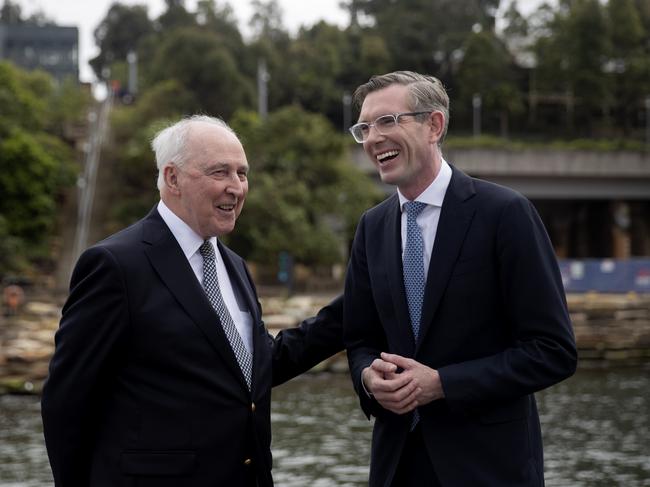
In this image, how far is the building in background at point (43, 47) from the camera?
10025 cm

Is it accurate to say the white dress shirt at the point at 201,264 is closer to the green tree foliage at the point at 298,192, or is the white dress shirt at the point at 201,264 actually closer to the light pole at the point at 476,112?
the green tree foliage at the point at 298,192

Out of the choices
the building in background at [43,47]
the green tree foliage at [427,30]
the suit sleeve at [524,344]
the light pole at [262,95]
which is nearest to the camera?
the suit sleeve at [524,344]

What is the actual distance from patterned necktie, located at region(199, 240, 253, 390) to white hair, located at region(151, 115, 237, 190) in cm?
31

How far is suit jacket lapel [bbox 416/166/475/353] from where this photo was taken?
12.8 ft

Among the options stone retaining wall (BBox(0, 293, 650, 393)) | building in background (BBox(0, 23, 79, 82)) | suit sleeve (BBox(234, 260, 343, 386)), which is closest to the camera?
suit sleeve (BBox(234, 260, 343, 386))

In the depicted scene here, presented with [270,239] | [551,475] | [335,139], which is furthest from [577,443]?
[335,139]

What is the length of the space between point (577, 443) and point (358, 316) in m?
12.2

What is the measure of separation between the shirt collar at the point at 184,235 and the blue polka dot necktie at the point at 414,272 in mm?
769

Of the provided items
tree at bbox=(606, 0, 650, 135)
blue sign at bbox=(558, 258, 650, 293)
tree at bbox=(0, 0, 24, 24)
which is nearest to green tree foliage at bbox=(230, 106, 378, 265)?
blue sign at bbox=(558, 258, 650, 293)

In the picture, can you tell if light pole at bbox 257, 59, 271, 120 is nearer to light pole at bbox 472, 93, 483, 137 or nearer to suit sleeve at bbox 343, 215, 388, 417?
light pole at bbox 472, 93, 483, 137

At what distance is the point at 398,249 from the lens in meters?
4.07

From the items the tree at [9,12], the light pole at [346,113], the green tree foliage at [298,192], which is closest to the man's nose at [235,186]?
the green tree foliage at [298,192]

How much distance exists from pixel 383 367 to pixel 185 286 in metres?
0.77

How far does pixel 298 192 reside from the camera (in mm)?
35875
